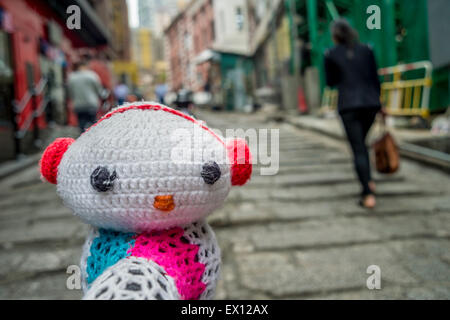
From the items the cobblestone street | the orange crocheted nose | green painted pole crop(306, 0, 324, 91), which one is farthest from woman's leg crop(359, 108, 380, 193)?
green painted pole crop(306, 0, 324, 91)

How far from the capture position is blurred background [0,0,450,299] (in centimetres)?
219

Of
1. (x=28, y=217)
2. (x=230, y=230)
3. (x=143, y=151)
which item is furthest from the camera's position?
(x=28, y=217)

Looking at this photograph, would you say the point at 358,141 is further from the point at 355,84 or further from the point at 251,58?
the point at 251,58

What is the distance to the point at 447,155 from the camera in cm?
410

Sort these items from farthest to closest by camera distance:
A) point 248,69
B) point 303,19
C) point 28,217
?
point 248,69, point 303,19, point 28,217

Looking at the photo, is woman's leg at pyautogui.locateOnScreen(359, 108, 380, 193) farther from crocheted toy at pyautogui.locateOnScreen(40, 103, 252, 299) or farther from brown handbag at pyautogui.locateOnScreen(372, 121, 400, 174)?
crocheted toy at pyautogui.locateOnScreen(40, 103, 252, 299)

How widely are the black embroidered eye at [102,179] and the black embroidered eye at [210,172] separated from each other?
23 cm

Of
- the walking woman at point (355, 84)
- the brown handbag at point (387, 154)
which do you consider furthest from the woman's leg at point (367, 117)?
the brown handbag at point (387, 154)

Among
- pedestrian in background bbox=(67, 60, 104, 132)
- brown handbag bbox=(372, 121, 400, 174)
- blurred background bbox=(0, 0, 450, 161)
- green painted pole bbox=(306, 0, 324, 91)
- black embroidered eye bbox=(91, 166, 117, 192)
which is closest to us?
black embroidered eye bbox=(91, 166, 117, 192)

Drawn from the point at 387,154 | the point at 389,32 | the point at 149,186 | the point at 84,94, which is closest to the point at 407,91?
the point at 389,32

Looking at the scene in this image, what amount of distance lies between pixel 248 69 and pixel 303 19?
6345 millimetres

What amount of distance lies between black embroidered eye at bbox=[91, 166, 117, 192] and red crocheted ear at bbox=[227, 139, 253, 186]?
1.11ft

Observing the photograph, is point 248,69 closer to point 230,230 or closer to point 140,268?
point 230,230
